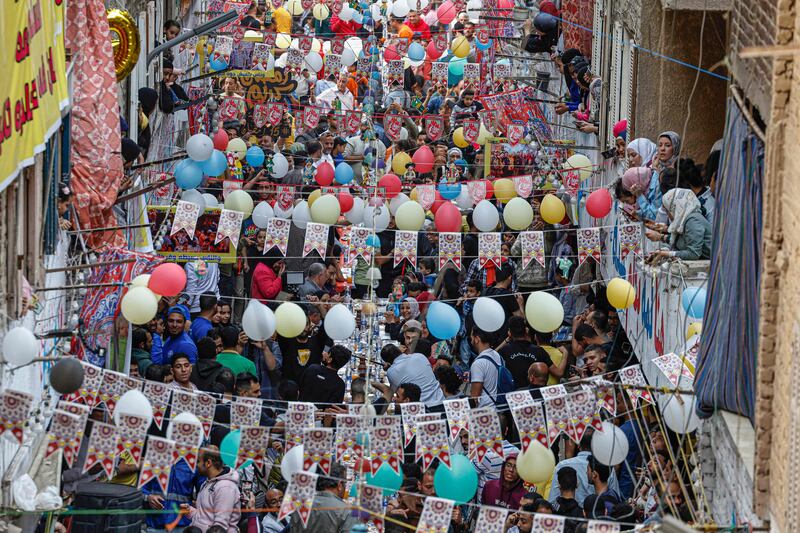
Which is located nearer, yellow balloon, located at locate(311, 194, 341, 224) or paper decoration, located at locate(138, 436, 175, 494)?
paper decoration, located at locate(138, 436, 175, 494)

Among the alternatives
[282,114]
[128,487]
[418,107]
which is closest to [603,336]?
[128,487]

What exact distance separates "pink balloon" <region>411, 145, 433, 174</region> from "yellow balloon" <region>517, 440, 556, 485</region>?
8.54 meters

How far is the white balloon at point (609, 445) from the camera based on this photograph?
11.4 meters

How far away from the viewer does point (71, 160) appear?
13.4 meters

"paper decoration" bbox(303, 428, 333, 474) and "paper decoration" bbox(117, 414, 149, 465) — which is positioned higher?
"paper decoration" bbox(117, 414, 149, 465)

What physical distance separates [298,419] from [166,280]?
1.71 metres

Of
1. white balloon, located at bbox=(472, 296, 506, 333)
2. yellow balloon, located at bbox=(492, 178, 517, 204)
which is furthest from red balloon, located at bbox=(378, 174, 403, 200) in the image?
white balloon, located at bbox=(472, 296, 506, 333)

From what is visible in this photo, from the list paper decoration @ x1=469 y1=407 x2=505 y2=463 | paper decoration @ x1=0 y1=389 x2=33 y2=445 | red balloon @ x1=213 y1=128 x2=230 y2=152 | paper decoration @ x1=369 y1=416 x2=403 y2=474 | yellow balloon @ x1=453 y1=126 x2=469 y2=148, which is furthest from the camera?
yellow balloon @ x1=453 y1=126 x2=469 y2=148

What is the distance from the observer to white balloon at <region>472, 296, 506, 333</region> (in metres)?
13.7

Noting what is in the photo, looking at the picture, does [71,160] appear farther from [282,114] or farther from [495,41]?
[495,41]

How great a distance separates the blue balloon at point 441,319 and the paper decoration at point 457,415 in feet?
8.47

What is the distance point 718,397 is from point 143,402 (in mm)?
4279

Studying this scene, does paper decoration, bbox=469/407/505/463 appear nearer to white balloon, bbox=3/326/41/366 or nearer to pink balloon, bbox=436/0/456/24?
white balloon, bbox=3/326/41/366

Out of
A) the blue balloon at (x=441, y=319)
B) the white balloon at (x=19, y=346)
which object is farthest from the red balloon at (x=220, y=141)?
the white balloon at (x=19, y=346)
